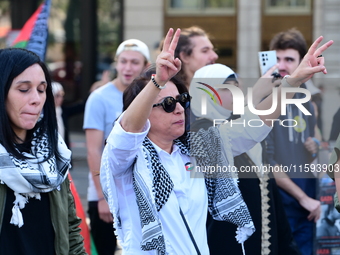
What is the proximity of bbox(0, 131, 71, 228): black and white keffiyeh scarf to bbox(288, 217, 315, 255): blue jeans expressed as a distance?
230 cm

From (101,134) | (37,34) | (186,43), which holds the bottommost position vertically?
(101,134)

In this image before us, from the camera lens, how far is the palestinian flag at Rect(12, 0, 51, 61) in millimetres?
5036

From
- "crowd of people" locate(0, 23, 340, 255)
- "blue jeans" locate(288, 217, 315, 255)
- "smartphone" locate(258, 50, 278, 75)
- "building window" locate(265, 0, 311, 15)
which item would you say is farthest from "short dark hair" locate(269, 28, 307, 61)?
"building window" locate(265, 0, 311, 15)

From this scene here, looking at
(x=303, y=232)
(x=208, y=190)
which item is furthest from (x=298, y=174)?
(x=208, y=190)

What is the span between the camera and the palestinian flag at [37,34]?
5.04 m

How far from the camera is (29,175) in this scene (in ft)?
8.61

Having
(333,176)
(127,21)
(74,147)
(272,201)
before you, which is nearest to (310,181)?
(272,201)

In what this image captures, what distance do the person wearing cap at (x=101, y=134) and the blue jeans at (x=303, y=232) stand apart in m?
1.40

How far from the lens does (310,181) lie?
4.62 m

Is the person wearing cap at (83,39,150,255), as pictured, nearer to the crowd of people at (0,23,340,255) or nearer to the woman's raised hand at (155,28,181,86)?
the crowd of people at (0,23,340,255)

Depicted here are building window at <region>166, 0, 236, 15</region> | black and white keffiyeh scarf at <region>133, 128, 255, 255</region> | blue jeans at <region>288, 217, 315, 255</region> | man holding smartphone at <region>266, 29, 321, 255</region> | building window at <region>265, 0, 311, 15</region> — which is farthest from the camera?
building window at <region>166, 0, 236, 15</region>

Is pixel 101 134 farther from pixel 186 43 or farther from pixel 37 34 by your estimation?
pixel 37 34

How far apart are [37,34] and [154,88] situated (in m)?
3.02

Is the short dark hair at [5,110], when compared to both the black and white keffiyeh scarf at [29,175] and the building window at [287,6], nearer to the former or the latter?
the black and white keffiyeh scarf at [29,175]
